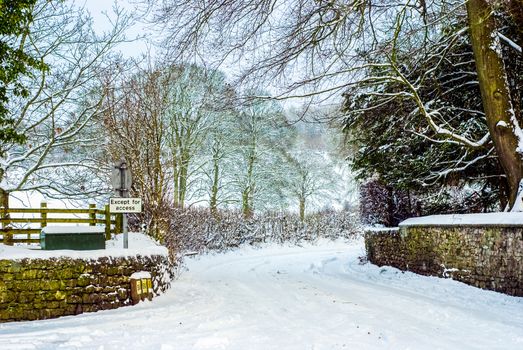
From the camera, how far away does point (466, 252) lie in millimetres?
8828

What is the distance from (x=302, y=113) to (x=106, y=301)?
16.4 ft

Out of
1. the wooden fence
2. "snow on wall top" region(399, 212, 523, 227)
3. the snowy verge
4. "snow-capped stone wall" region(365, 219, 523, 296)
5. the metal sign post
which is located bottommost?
"snow-capped stone wall" region(365, 219, 523, 296)

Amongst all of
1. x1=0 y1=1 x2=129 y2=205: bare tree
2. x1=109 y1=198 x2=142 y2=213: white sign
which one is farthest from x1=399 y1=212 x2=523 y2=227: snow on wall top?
x1=0 y1=1 x2=129 y2=205: bare tree

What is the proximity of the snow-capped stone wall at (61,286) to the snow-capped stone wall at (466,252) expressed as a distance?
21.9ft

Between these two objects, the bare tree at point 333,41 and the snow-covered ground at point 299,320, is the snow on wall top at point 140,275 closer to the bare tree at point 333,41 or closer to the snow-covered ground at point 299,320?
the snow-covered ground at point 299,320

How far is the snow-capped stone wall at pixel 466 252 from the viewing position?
7559 millimetres

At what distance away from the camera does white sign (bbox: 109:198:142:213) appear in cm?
826

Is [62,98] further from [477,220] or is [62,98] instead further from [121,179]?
[477,220]

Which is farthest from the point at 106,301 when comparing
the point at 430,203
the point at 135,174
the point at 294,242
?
the point at 294,242

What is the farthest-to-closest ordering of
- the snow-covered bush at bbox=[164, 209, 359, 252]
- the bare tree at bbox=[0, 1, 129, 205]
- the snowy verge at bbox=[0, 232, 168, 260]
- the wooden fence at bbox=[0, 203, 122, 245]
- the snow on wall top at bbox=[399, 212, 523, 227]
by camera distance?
the snow-covered bush at bbox=[164, 209, 359, 252]
the bare tree at bbox=[0, 1, 129, 205]
the wooden fence at bbox=[0, 203, 122, 245]
the snow on wall top at bbox=[399, 212, 523, 227]
the snowy verge at bbox=[0, 232, 168, 260]

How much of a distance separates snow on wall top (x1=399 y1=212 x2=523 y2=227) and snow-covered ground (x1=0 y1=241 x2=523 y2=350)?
1.26 meters

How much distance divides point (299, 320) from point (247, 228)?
15.0m

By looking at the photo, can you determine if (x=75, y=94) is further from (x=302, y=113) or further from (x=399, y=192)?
(x=399, y=192)

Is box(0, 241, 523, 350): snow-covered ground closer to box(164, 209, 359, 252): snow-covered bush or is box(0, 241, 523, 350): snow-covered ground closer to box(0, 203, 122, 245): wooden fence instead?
box(0, 203, 122, 245): wooden fence
